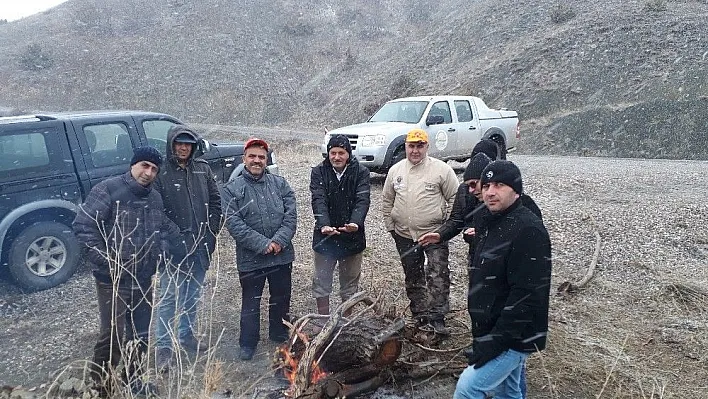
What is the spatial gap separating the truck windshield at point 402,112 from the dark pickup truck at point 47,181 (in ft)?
18.5

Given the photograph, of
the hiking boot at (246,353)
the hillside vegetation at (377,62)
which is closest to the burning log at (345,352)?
the hiking boot at (246,353)

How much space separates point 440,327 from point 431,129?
6.37 metres

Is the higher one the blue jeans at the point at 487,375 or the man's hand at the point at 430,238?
the man's hand at the point at 430,238

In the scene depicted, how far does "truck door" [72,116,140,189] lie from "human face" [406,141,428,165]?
358 centimetres

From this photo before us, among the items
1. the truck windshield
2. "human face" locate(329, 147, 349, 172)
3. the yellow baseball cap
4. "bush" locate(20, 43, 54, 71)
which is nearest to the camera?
the yellow baseball cap

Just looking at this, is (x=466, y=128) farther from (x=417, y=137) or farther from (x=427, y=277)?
(x=427, y=277)

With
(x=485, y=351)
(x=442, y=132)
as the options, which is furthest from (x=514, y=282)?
(x=442, y=132)

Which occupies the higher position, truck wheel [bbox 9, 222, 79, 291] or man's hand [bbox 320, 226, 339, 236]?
man's hand [bbox 320, 226, 339, 236]

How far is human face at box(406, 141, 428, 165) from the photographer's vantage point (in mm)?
4227

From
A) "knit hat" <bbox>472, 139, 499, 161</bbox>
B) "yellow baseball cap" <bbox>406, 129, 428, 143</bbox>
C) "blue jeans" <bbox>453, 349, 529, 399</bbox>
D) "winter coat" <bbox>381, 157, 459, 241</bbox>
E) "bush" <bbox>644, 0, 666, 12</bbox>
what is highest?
"bush" <bbox>644, 0, 666, 12</bbox>

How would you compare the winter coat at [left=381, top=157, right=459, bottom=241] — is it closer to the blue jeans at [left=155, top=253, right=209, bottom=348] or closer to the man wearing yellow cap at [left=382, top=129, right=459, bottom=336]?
the man wearing yellow cap at [left=382, top=129, right=459, bottom=336]

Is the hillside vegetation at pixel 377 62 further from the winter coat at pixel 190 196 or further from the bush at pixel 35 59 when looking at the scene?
the winter coat at pixel 190 196

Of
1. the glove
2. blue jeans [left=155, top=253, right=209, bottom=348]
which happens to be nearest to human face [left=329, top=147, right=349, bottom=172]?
blue jeans [left=155, top=253, right=209, bottom=348]

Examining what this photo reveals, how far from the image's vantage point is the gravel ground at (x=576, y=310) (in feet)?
12.7
